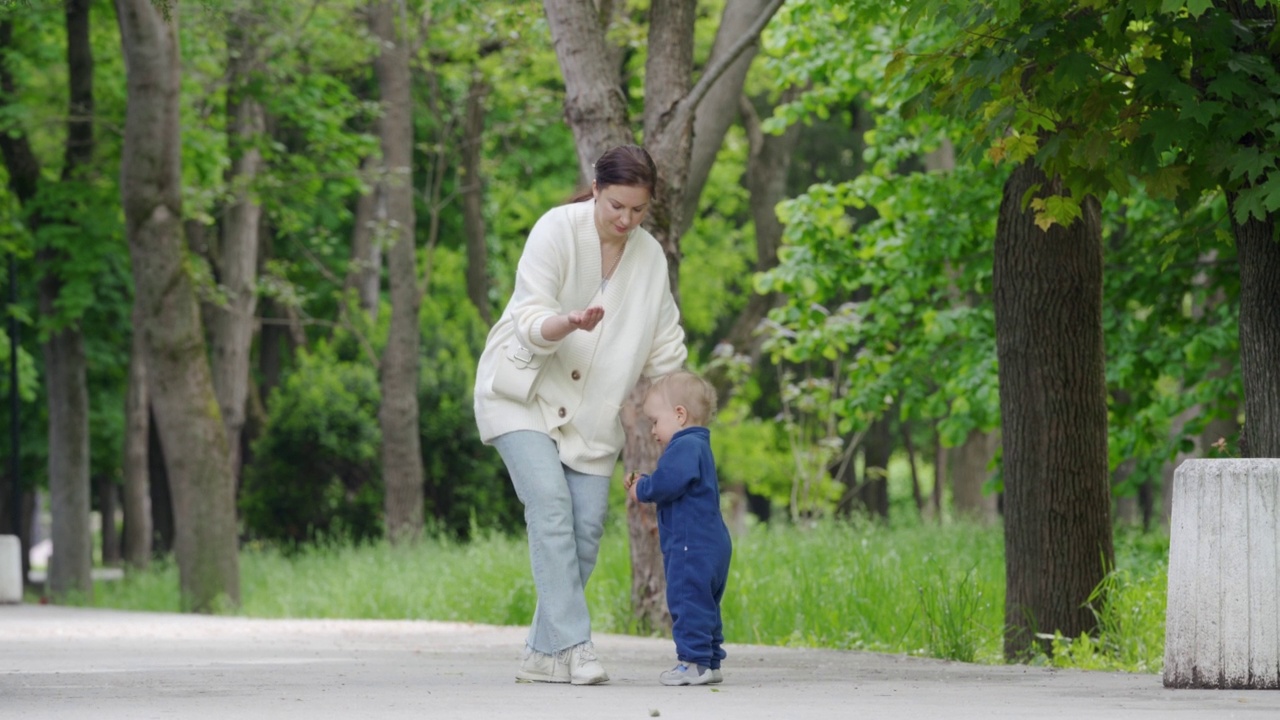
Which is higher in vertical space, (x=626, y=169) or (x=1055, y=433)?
(x=626, y=169)

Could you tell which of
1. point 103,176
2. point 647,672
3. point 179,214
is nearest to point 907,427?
point 103,176

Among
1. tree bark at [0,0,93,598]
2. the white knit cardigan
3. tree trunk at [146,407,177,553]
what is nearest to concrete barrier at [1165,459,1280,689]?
the white knit cardigan

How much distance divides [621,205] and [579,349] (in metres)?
0.60

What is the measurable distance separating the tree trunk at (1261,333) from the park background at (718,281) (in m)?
0.02

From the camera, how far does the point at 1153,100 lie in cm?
712

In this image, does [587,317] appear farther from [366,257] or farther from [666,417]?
[366,257]

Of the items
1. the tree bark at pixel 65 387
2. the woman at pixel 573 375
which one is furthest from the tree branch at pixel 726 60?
the tree bark at pixel 65 387

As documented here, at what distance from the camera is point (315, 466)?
2567 cm

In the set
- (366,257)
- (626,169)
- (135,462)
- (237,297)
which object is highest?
(366,257)

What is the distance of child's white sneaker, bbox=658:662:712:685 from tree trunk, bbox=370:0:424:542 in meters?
14.6

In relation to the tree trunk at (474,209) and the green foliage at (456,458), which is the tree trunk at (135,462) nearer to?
the green foliage at (456,458)

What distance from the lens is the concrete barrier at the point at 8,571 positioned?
2117 cm

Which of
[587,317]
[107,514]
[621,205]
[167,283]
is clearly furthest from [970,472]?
[107,514]

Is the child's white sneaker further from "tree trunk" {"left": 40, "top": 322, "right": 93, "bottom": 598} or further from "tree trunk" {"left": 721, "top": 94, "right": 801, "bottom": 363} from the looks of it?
"tree trunk" {"left": 721, "top": 94, "right": 801, "bottom": 363}
